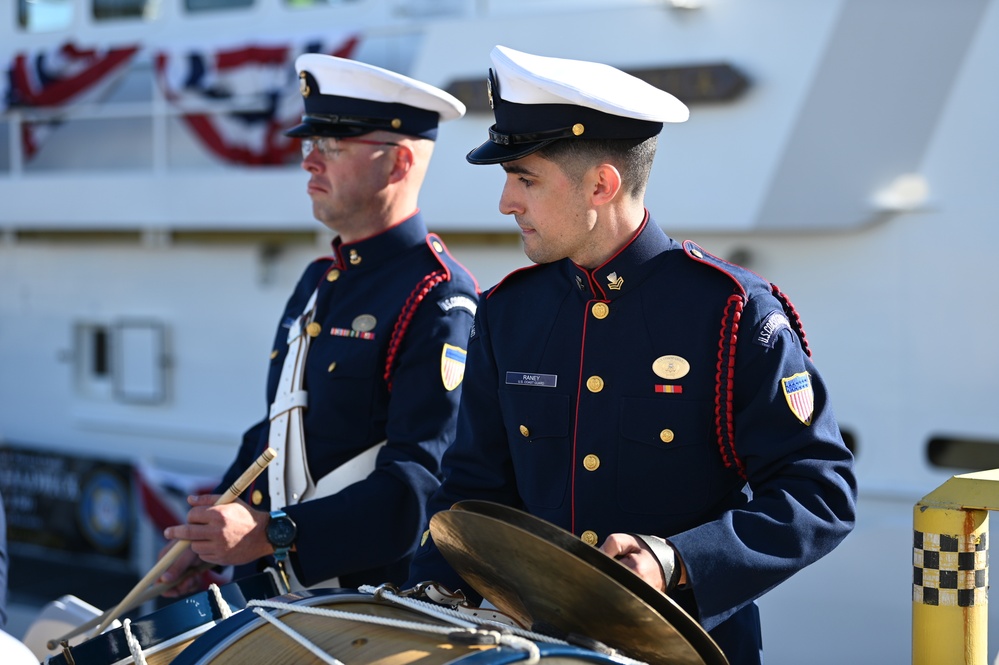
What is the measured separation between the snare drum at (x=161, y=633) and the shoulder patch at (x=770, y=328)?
0.90m

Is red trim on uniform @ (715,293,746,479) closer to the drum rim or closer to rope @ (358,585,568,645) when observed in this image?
rope @ (358,585,568,645)

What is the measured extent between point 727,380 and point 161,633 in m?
0.96

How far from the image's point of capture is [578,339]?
185cm

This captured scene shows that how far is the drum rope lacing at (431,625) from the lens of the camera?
139 cm

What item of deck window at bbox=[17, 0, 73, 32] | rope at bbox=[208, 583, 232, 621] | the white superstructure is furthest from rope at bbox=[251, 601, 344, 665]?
deck window at bbox=[17, 0, 73, 32]

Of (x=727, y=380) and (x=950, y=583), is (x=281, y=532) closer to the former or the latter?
(x=727, y=380)

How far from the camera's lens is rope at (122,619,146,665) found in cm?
177

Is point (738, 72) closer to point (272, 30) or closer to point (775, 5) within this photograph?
point (775, 5)

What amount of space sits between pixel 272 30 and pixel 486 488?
197 inches

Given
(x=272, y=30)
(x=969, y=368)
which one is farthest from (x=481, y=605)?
(x=272, y=30)

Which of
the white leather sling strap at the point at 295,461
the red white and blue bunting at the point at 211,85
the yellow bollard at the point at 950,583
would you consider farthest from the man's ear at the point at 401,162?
the red white and blue bunting at the point at 211,85

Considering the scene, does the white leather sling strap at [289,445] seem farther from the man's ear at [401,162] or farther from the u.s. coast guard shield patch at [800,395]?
the u.s. coast guard shield patch at [800,395]

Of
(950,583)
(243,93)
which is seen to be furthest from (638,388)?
(243,93)

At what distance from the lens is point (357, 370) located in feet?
7.84
